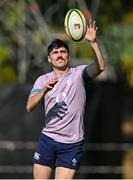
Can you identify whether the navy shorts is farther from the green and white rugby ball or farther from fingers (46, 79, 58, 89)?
the green and white rugby ball

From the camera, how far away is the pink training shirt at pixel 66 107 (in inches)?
287

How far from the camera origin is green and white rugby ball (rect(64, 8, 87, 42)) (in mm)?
7219

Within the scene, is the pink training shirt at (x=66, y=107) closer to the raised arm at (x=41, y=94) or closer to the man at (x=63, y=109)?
the man at (x=63, y=109)

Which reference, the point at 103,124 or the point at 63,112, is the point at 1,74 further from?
the point at 63,112

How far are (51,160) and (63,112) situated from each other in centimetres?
52

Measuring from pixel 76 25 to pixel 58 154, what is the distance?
130 centimetres

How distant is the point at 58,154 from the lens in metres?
7.47

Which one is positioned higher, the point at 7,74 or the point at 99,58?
the point at 99,58

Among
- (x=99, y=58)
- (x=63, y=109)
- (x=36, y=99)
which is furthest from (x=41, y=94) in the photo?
(x=99, y=58)

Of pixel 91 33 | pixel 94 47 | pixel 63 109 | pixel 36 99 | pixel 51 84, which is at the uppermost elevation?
pixel 91 33

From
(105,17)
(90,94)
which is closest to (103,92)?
(90,94)

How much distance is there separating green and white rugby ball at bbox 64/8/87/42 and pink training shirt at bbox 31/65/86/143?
15.6 inches

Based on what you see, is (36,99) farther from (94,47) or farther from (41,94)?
(94,47)

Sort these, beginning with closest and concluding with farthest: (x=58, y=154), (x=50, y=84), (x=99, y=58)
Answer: (x=50, y=84) < (x=99, y=58) < (x=58, y=154)
